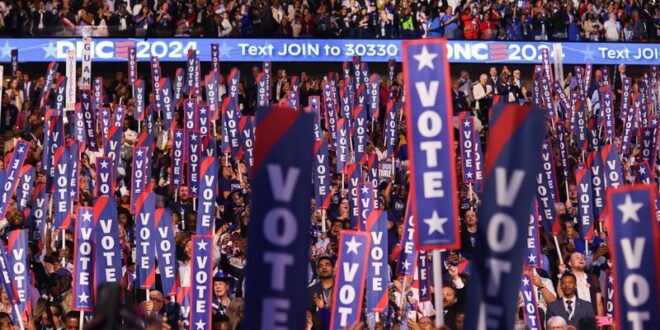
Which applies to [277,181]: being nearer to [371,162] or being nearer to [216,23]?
[371,162]

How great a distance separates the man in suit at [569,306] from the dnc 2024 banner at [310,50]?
52.1 feet

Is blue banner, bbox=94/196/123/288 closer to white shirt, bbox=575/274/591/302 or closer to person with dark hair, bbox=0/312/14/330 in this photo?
person with dark hair, bbox=0/312/14/330

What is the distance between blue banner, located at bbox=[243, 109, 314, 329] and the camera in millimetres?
4508

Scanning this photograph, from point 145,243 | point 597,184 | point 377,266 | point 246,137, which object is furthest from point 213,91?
point 377,266

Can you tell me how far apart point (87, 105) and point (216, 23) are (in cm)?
946

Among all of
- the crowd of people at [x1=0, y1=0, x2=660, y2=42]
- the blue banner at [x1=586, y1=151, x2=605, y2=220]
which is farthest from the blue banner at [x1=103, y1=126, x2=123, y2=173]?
the crowd of people at [x1=0, y1=0, x2=660, y2=42]

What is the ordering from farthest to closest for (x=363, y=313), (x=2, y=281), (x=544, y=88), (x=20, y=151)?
(x=544, y=88) → (x=20, y=151) → (x=363, y=313) → (x=2, y=281)

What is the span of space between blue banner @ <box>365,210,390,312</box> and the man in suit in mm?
1332

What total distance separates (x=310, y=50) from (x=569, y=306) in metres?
17.1

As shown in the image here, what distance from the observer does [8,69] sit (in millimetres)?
25328

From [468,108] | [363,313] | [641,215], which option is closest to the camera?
[641,215]

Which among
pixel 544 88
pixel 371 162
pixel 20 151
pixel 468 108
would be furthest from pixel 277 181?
pixel 468 108

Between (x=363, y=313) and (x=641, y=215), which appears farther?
(x=363, y=313)

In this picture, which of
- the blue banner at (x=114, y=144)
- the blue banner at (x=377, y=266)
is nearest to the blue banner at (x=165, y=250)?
the blue banner at (x=377, y=266)
